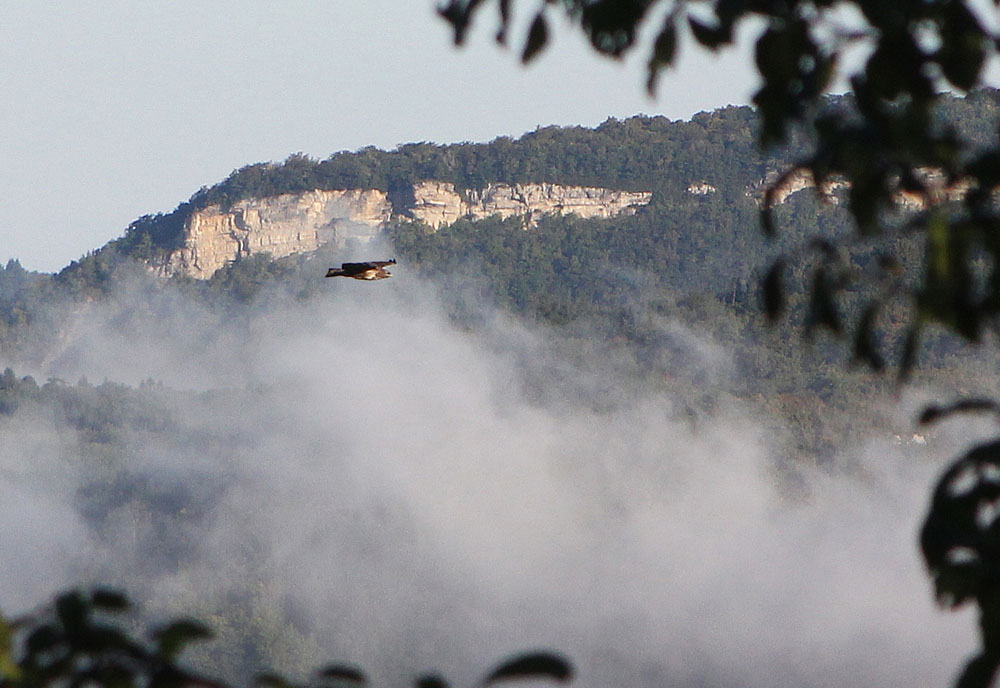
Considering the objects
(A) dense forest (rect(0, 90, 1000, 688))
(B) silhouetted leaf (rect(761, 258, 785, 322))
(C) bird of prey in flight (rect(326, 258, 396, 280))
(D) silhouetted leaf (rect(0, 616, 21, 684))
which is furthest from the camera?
(A) dense forest (rect(0, 90, 1000, 688))

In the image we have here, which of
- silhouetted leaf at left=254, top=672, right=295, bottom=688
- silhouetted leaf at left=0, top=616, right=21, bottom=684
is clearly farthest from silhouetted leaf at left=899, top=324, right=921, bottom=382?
silhouetted leaf at left=0, top=616, right=21, bottom=684

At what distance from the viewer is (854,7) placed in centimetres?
207

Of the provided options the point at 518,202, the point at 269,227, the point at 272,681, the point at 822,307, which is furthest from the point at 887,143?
the point at 269,227

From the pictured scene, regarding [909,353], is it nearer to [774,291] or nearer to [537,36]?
[774,291]

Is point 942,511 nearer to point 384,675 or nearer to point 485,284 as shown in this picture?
point 384,675

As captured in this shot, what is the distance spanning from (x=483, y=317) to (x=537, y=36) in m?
63.5

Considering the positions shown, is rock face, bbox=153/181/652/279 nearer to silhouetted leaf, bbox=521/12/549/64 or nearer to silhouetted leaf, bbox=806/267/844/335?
silhouetted leaf, bbox=521/12/549/64

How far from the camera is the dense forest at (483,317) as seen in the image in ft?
→ 167

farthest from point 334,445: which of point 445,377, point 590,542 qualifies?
point 590,542

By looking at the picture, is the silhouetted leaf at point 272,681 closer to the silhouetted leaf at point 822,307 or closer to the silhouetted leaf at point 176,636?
the silhouetted leaf at point 176,636

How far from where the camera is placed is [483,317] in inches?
2598

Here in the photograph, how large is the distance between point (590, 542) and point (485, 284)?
17.5 m

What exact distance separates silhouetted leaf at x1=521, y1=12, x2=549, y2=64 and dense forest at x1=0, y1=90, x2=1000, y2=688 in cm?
3853

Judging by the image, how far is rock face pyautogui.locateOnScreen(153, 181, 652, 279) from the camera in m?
76.8
